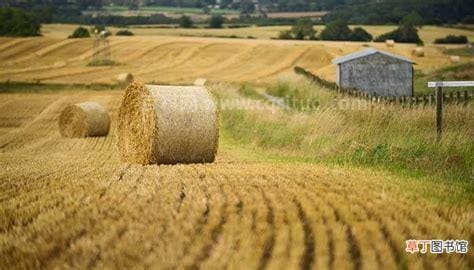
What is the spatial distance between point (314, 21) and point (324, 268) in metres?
64.5

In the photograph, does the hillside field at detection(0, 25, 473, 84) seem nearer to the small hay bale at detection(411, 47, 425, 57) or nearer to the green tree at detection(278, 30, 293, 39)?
the small hay bale at detection(411, 47, 425, 57)

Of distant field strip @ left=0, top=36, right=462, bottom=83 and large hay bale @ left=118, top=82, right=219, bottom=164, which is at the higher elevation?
large hay bale @ left=118, top=82, right=219, bottom=164

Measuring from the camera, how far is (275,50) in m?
53.7

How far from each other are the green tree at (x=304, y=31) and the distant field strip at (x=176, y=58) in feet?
20.2

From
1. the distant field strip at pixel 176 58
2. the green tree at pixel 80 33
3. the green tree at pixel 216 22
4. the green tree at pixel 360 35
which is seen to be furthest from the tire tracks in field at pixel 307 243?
the green tree at pixel 216 22

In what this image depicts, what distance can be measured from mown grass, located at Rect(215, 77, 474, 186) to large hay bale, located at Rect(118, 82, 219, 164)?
178 centimetres

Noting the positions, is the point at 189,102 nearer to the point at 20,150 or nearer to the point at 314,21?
the point at 20,150

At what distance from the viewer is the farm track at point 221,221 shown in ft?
17.3

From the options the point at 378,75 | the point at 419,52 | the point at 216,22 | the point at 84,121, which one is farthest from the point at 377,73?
the point at 216,22

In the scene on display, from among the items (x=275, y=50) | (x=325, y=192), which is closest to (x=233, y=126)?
(x=325, y=192)

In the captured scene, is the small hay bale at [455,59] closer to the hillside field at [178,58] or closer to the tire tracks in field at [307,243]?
the hillside field at [178,58]

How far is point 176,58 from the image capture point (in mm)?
51344

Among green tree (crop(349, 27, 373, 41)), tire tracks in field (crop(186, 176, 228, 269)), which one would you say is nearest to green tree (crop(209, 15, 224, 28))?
green tree (crop(349, 27, 373, 41))

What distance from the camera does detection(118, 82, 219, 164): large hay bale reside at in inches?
470
